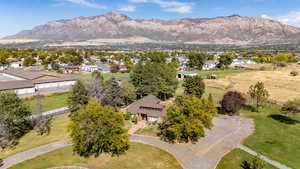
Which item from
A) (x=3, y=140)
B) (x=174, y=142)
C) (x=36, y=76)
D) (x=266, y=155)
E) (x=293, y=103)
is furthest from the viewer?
(x=36, y=76)

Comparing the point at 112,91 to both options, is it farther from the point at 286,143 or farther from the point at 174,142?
the point at 286,143

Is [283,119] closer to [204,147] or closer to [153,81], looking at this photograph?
[204,147]

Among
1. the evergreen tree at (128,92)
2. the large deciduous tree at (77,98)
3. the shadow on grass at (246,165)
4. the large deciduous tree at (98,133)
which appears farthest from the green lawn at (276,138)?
the large deciduous tree at (77,98)

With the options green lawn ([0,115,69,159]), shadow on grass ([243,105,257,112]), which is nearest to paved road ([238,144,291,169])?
shadow on grass ([243,105,257,112])

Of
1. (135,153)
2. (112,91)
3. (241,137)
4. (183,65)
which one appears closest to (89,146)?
(135,153)

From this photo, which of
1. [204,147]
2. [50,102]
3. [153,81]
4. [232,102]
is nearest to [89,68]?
[50,102]

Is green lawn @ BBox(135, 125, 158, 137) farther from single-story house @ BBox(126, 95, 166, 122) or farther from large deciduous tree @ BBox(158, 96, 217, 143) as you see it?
single-story house @ BBox(126, 95, 166, 122)

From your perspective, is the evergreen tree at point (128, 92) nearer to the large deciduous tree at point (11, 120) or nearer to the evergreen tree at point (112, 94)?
the evergreen tree at point (112, 94)
